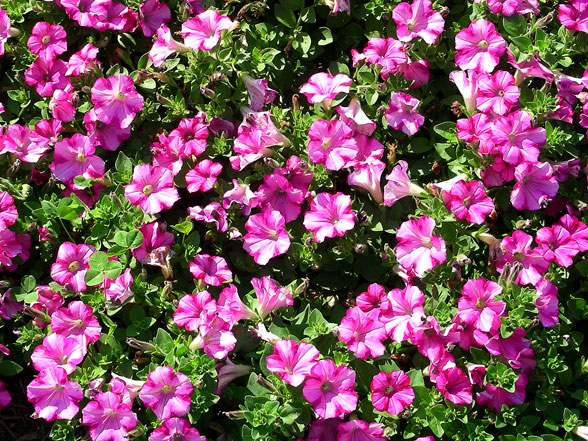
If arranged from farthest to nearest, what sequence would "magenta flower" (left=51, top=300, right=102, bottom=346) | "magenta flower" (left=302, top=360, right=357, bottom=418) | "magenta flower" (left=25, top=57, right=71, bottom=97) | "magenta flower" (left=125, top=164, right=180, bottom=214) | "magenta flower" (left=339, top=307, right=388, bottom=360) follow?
"magenta flower" (left=25, top=57, right=71, bottom=97) < "magenta flower" (left=125, top=164, right=180, bottom=214) < "magenta flower" (left=51, top=300, right=102, bottom=346) < "magenta flower" (left=339, top=307, right=388, bottom=360) < "magenta flower" (left=302, top=360, right=357, bottom=418)

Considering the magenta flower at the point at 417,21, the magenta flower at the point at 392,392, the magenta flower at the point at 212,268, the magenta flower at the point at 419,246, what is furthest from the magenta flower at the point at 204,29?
the magenta flower at the point at 392,392

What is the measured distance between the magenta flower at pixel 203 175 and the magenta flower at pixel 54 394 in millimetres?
883

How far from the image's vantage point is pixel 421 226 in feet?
8.70

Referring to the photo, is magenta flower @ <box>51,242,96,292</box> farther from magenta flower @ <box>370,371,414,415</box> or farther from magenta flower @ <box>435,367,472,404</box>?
magenta flower @ <box>435,367,472,404</box>

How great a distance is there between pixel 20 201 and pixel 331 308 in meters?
1.42

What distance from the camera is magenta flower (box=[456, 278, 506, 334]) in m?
2.52

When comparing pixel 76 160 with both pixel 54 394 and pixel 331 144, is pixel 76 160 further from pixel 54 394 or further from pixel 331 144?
pixel 331 144

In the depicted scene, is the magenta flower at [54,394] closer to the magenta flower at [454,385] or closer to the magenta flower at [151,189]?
the magenta flower at [151,189]

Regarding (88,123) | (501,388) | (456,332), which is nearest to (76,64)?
(88,123)

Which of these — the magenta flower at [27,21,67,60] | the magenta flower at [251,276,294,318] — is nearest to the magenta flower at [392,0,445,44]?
the magenta flower at [251,276,294,318]

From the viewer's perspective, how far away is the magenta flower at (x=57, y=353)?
8.54 feet

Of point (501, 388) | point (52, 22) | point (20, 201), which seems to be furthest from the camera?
point (52, 22)

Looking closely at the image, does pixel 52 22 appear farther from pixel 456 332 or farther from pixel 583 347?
pixel 583 347

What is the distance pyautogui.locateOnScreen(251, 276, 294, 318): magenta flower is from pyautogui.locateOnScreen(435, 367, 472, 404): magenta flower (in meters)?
0.62
